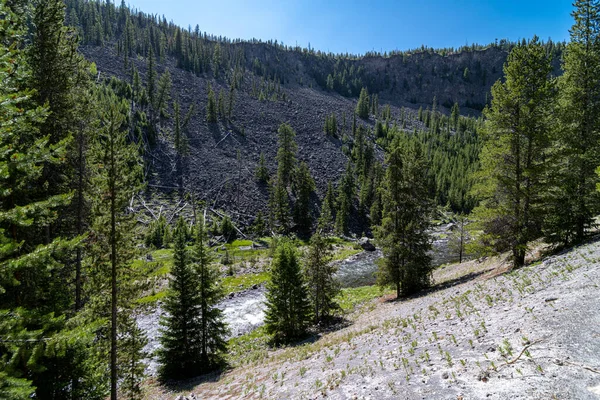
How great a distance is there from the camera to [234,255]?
189 ft

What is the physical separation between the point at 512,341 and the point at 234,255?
52.4 metres

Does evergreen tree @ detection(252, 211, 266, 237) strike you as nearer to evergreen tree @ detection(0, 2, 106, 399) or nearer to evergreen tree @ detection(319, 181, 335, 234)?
evergreen tree @ detection(319, 181, 335, 234)

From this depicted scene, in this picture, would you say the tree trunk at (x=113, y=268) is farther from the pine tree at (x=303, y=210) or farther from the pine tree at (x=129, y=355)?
the pine tree at (x=303, y=210)

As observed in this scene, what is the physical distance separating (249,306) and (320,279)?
13939mm

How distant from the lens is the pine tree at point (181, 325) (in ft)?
64.8

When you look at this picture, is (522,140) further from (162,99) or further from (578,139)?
(162,99)

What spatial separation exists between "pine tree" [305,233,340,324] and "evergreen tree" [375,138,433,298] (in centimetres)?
427

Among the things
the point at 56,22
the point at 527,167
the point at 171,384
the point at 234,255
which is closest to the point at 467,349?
the point at 527,167

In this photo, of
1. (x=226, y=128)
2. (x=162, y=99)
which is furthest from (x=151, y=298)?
(x=162, y=99)

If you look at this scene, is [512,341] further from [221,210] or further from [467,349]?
[221,210]

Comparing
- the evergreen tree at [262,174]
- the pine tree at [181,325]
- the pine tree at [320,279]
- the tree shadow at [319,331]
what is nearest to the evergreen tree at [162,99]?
the evergreen tree at [262,174]

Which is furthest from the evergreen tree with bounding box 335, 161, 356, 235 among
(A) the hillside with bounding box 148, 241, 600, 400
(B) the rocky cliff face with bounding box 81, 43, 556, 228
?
(A) the hillside with bounding box 148, 241, 600, 400

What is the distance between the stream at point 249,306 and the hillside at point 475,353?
27.5 ft

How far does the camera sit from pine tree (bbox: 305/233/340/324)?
82.4 feet
